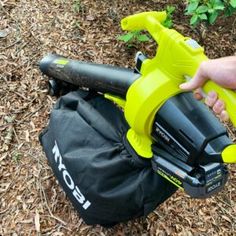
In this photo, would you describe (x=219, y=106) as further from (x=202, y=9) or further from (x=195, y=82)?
(x=202, y=9)

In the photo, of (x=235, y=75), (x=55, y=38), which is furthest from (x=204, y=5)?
(x=235, y=75)

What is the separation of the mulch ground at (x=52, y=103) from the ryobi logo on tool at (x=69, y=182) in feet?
0.68

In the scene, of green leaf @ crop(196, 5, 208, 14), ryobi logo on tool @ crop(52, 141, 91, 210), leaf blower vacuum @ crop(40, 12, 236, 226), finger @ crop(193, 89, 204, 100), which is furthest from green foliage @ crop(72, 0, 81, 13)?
finger @ crop(193, 89, 204, 100)

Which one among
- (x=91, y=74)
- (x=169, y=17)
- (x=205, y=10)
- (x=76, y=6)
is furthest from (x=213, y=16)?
(x=76, y=6)

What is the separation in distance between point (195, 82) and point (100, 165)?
54 cm

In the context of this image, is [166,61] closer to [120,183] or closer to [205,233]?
[120,183]

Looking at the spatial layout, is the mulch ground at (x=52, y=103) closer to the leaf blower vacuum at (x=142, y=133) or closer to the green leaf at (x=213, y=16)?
the leaf blower vacuum at (x=142, y=133)

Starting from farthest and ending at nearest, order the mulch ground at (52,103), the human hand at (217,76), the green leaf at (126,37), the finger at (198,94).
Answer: the green leaf at (126,37) → the mulch ground at (52,103) → the finger at (198,94) → the human hand at (217,76)

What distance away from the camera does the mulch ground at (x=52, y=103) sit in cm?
188

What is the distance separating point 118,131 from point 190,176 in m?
0.39

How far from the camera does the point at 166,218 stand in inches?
75.2

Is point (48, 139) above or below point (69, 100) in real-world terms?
below

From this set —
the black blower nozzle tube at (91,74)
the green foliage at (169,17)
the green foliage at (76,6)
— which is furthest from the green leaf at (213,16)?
Answer: the green foliage at (76,6)

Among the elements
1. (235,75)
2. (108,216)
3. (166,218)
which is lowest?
(166,218)
